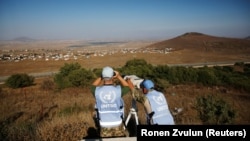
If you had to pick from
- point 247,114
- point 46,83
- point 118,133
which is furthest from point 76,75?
point 118,133

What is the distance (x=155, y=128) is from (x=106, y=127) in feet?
2.80

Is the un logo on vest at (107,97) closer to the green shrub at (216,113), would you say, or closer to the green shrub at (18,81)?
the green shrub at (216,113)

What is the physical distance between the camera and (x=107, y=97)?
3885mm

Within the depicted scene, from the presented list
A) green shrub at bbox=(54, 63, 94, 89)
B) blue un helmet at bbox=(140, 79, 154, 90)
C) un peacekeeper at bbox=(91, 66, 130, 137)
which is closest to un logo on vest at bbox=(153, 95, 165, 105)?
blue un helmet at bbox=(140, 79, 154, 90)

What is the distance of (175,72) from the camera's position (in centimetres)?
1867

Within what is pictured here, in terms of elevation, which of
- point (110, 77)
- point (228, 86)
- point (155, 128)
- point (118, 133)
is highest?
point (110, 77)

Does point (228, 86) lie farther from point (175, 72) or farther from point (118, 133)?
point (118, 133)

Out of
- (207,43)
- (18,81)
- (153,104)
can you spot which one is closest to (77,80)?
(18,81)

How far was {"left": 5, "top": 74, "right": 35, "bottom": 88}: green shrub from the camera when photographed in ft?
67.1

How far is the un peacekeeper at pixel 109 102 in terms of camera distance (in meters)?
3.86

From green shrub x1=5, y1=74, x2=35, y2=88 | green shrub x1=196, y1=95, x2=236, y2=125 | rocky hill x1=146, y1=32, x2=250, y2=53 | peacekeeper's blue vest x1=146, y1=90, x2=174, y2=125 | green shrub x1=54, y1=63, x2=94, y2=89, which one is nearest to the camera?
peacekeeper's blue vest x1=146, y1=90, x2=174, y2=125

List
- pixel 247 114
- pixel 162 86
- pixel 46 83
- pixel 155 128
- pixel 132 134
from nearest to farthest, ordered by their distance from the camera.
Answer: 1. pixel 155 128
2. pixel 132 134
3. pixel 247 114
4. pixel 162 86
5. pixel 46 83

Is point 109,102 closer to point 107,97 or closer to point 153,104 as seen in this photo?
point 107,97

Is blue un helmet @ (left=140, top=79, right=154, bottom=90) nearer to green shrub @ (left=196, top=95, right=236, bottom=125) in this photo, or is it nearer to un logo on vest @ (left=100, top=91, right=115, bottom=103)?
un logo on vest @ (left=100, top=91, right=115, bottom=103)
